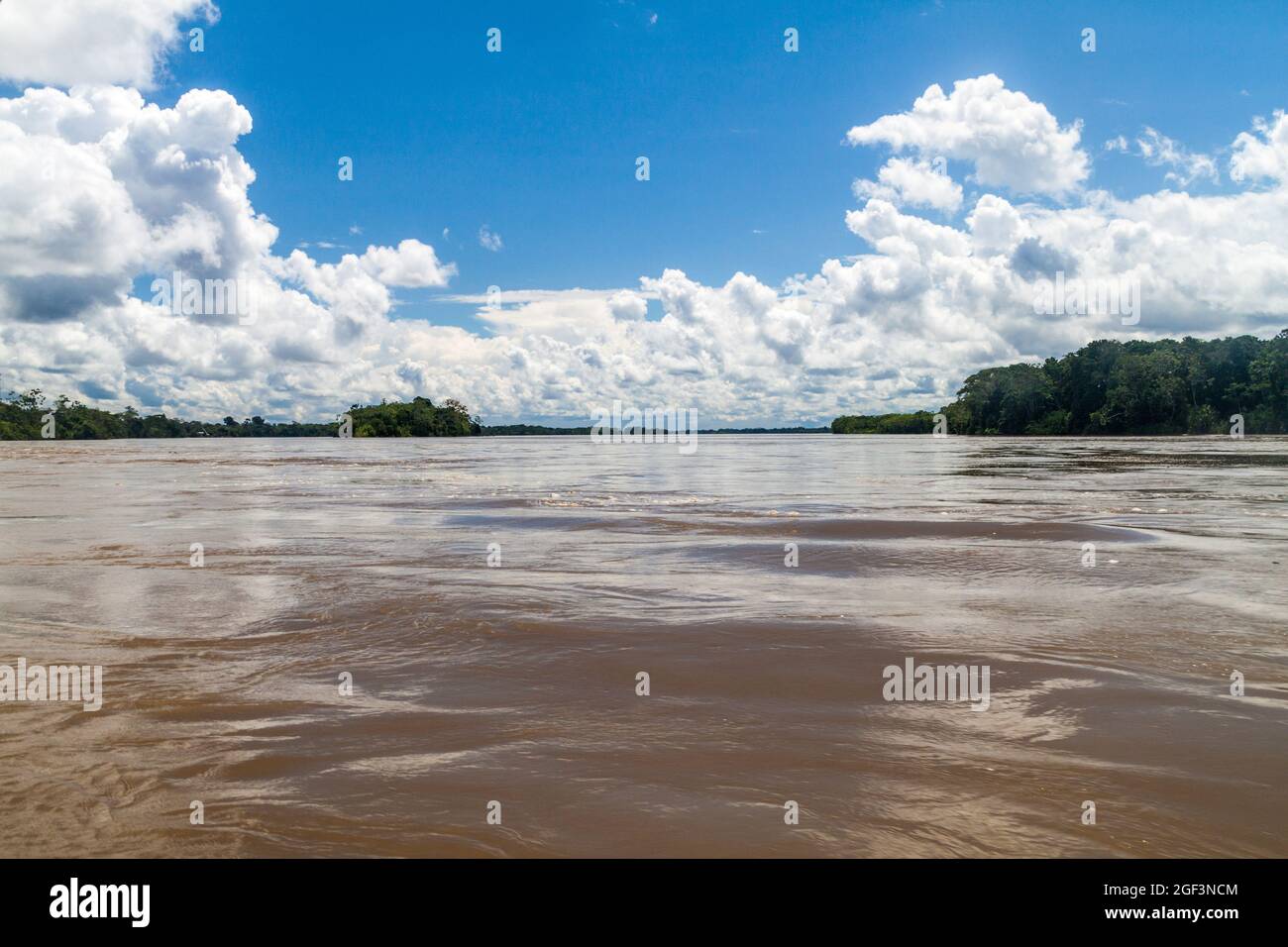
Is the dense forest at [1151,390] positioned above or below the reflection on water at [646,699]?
above

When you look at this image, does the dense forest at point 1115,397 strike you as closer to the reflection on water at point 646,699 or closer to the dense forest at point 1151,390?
the dense forest at point 1151,390

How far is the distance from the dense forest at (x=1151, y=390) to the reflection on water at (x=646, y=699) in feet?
328

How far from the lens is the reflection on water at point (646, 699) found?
11.8ft

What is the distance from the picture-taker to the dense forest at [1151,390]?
304ft

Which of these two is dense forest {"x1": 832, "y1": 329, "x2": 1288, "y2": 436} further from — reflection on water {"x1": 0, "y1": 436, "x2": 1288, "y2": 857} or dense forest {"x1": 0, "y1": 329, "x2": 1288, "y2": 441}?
reflection on water {"x1": 0, "y1": 436, "x2": 1288, "y2": 857}

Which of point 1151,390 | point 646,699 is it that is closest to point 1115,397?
point 1151,390

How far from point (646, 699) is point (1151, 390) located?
380ft

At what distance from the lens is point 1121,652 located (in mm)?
6441

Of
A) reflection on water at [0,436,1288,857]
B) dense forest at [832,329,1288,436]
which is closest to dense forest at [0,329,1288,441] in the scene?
dense forest at [832,329,1288,436]

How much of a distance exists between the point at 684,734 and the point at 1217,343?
403ft

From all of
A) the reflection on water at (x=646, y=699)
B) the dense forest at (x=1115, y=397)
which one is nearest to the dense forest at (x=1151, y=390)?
A: the dense forest at (x=1115, y=397)

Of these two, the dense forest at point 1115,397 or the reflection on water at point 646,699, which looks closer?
the reflection on water at point 646,699

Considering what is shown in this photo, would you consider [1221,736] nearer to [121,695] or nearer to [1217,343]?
[121,695]
